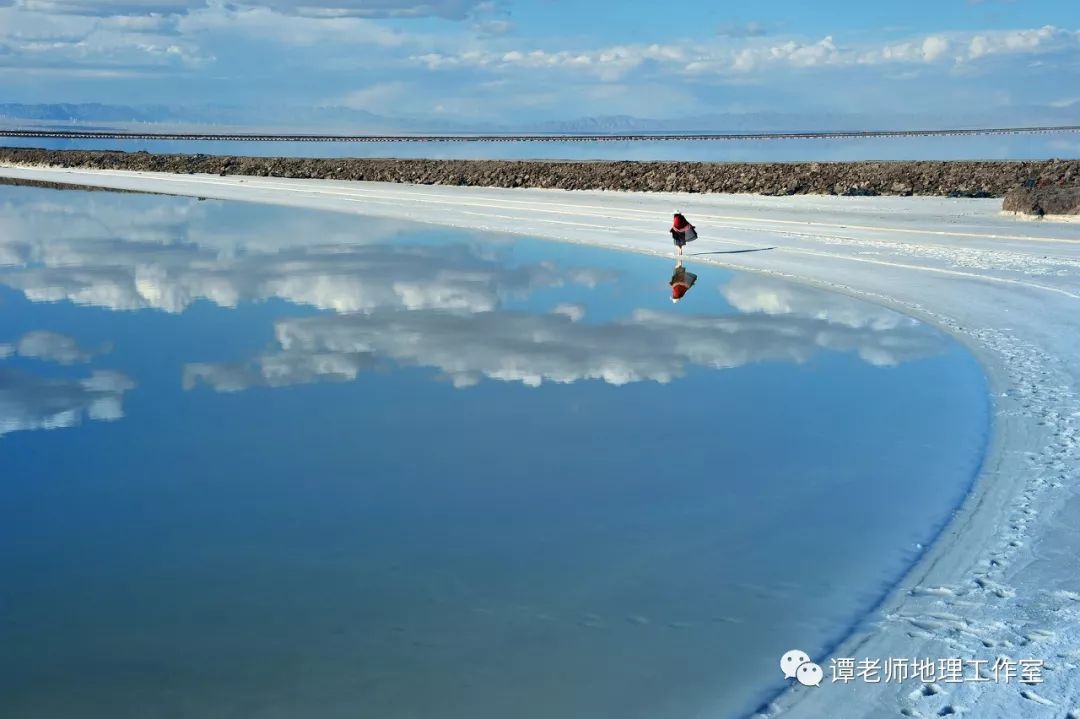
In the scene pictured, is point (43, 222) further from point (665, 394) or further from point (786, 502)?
point (786, 502)

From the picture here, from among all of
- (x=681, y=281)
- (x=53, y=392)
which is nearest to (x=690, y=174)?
(x=681, y=281)

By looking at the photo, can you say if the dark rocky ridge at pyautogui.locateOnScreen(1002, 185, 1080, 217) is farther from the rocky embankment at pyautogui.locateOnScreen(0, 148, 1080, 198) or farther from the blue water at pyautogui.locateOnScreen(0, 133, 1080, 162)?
the blue water at pyautogui.locateOnScreen(0, 133, 1080, 162)

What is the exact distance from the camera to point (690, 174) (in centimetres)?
4625

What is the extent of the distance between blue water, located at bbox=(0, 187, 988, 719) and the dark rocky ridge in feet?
38.2

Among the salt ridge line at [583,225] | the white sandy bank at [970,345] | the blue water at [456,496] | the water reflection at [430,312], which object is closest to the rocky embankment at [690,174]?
the white sandy bank at [970,345]

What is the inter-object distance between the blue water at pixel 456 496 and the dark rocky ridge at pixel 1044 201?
11.6 m

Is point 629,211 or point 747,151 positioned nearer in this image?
point 629,211

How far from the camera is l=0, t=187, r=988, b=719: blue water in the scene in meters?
5.64

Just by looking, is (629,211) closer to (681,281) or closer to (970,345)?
(681,281)

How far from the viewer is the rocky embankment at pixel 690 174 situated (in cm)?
3712

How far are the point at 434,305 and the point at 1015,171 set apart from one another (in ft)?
99.5

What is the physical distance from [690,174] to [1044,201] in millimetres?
21816

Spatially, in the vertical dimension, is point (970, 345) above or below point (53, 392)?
above

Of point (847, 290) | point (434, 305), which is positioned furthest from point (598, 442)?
point (847, 290)
